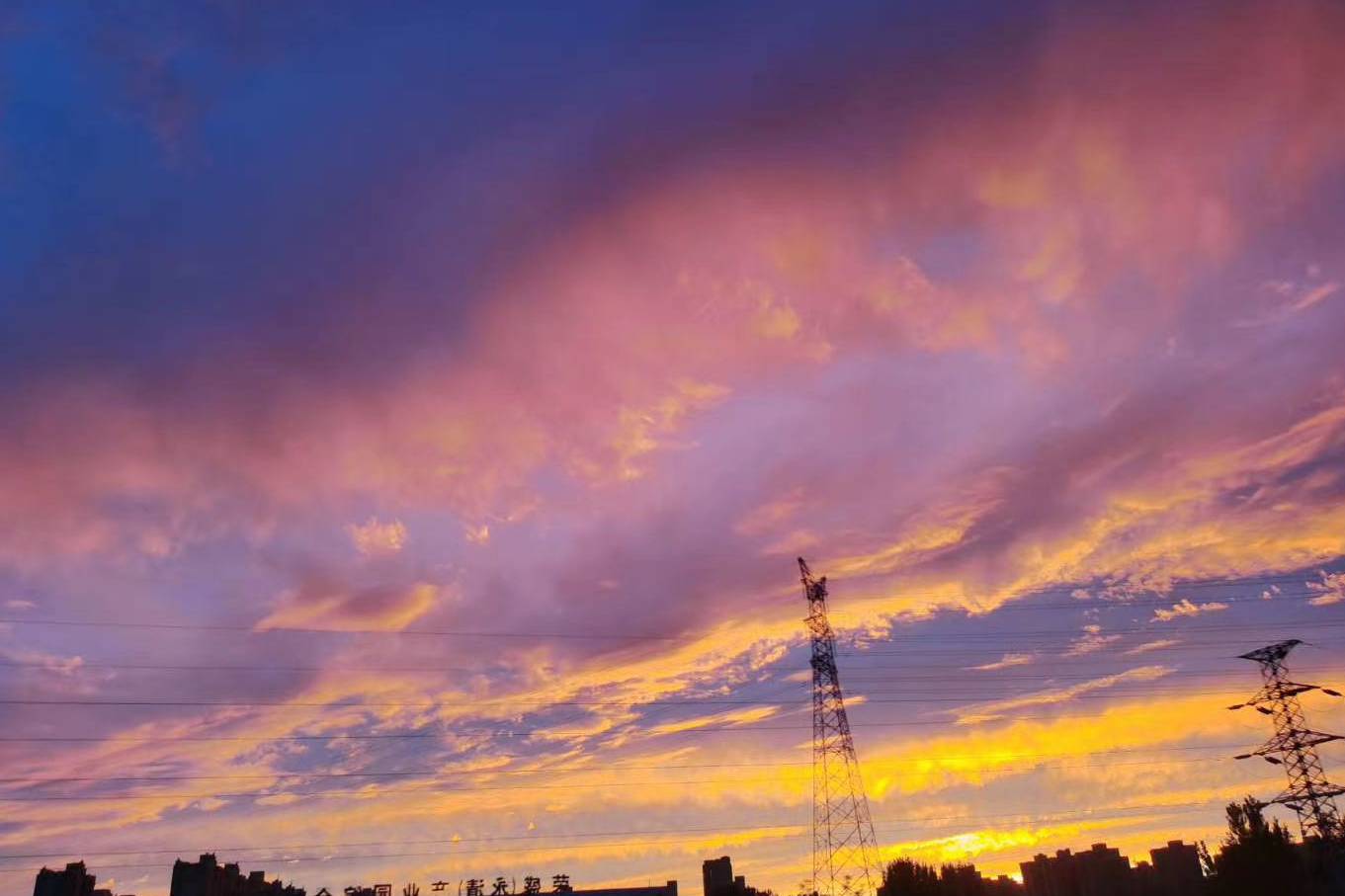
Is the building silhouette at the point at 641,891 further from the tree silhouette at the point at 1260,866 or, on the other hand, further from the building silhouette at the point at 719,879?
the tree silhouette at the point at 1260,866

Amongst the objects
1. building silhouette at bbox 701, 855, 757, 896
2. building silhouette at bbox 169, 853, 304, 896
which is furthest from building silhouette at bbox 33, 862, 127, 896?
building silhouette at bbox 701, 855, 757, 896

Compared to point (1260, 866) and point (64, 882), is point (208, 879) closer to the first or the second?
point (64, 882)

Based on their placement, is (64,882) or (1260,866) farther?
(64,882)

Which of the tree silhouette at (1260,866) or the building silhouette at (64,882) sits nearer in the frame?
the tree silhouette at (1260,866)

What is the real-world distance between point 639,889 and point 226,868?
71.2m

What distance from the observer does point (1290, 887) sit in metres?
87.3

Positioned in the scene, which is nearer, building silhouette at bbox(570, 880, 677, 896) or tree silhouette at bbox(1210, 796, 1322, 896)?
tree silhouette at bbox(1210, 796, 1322, 896)

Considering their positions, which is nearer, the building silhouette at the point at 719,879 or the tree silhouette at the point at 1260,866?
the tree silhouette at the point at 1260,866

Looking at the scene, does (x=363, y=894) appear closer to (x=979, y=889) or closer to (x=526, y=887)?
(x=526, y=887)

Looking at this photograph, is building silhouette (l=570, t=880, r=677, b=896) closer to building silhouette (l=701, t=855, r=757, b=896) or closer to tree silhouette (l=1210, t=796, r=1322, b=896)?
building silhouette (l=701, t=855, r=757, b=896)

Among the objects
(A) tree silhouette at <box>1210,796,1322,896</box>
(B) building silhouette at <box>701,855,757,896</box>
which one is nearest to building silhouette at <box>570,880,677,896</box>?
(B) building silhouette at <box>701,855,757,896</box>

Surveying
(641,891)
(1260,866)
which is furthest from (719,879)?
(1260,866)

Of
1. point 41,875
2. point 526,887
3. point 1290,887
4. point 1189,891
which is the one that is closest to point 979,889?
point 1189,891

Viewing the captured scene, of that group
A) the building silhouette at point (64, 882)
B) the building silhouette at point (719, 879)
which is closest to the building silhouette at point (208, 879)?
the building silhouette at point (64, 882)
